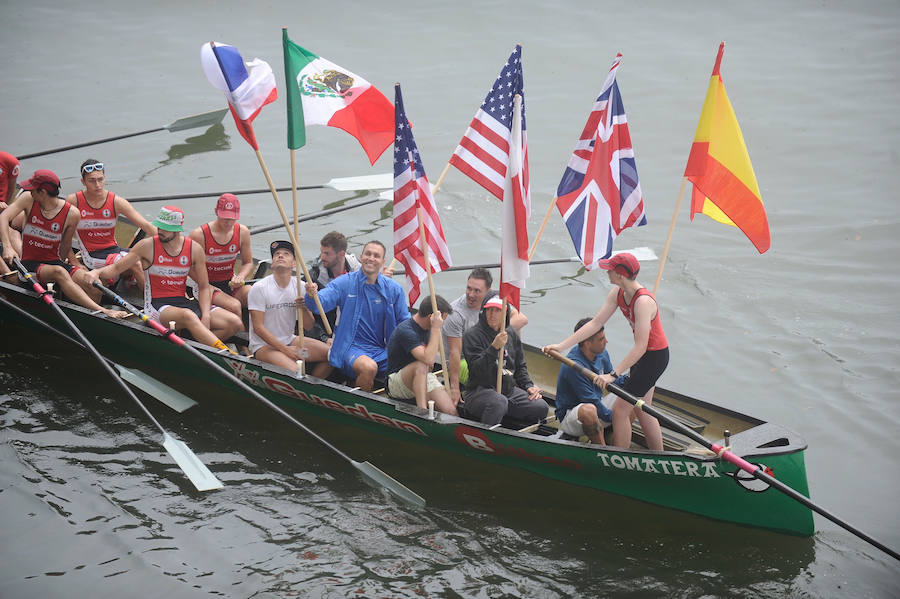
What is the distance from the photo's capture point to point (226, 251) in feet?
31.3

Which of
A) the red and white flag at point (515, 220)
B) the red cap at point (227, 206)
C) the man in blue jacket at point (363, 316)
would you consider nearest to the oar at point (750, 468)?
the red and white flag at point (515, 220)

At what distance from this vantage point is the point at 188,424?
8.95 m

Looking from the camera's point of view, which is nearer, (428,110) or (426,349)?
(426,349)

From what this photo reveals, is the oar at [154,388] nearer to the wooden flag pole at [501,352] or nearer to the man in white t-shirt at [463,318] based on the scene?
the man in white t-shirt at [463,318]

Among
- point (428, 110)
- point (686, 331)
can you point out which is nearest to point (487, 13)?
point (428, 110)

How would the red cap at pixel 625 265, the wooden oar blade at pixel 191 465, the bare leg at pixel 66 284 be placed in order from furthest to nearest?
1. the bare leg at pixel 66 284
2. the wooden oar blade at pixel 191 465
3. the red cap at pixel 625 265

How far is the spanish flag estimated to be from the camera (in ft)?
25.1

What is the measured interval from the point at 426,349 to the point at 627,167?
2583 mm

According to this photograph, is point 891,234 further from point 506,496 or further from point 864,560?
point 506,496

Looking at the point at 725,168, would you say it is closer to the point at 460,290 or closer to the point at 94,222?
the point at 460,290

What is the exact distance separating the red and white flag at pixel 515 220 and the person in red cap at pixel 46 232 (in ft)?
15.6

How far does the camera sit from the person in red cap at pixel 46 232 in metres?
9.51

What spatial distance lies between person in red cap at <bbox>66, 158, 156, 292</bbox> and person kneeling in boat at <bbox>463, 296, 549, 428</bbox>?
428 cm

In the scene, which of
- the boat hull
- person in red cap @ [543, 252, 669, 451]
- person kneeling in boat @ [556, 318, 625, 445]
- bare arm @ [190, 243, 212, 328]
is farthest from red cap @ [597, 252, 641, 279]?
bare arm @ [190, 243, 212, 328]
